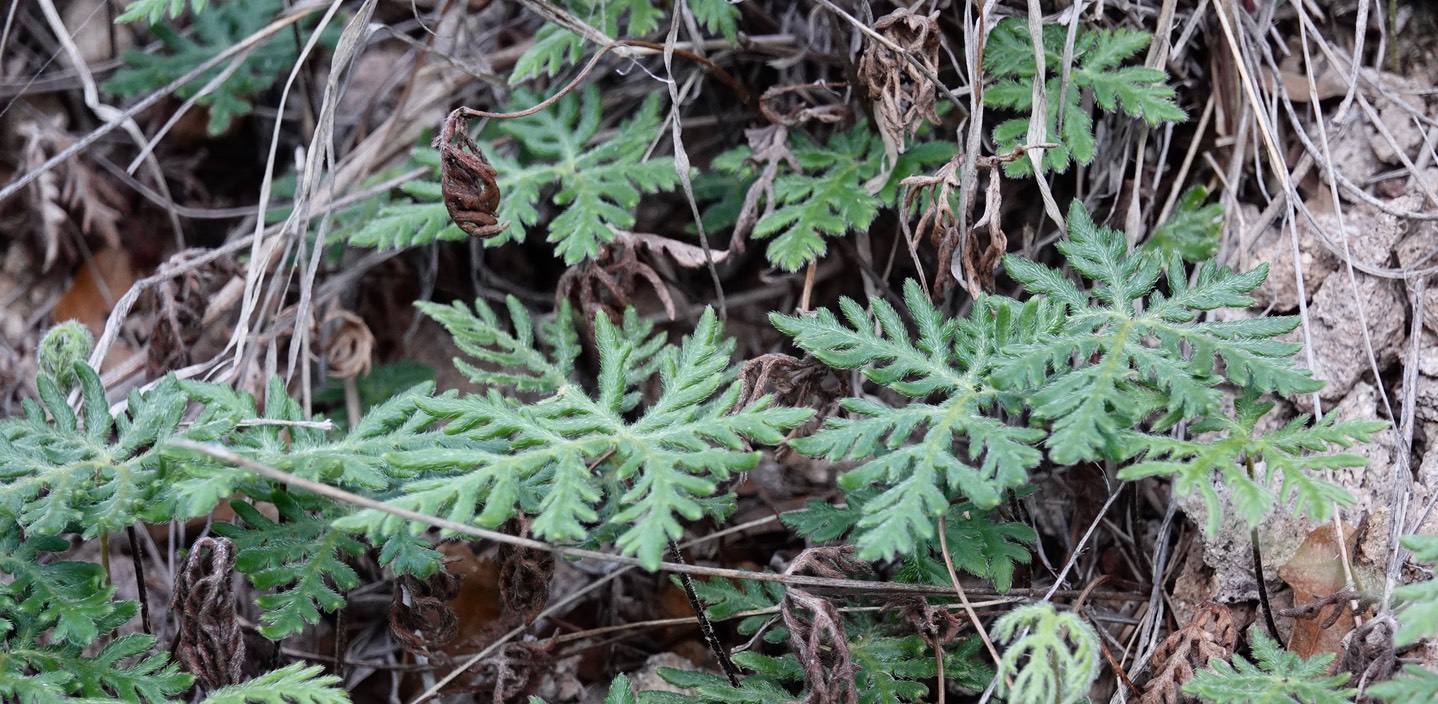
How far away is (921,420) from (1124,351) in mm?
434

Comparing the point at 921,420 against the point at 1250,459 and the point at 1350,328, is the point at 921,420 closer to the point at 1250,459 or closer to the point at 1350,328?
the point at 1250,459

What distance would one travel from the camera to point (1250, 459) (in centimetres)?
211

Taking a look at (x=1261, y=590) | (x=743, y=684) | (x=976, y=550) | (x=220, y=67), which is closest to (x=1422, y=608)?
(x=1261, y=590)

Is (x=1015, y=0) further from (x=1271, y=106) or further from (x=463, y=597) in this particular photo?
(x=463, y=597)

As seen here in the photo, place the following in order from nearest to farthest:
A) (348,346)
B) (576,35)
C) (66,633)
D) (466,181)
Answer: (66,633) → (466,181) → (576,35) → (348,346)

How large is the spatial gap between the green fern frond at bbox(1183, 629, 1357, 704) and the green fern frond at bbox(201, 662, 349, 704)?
5.62ft

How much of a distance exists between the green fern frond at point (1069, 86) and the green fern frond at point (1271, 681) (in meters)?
1.18

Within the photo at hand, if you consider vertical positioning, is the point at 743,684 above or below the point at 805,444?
below

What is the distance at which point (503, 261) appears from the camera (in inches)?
142

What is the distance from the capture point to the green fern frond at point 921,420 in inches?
76.2

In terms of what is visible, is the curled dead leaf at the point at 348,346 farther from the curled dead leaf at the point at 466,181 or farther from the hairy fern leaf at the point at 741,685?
the hairy fern leaf at the point at 741,685

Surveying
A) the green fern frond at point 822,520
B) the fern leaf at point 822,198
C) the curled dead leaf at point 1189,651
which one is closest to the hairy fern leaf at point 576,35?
the fern leaf at point 822,198

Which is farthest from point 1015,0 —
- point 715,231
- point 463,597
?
point 463,597

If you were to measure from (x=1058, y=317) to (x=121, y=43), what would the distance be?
11.7 ft
